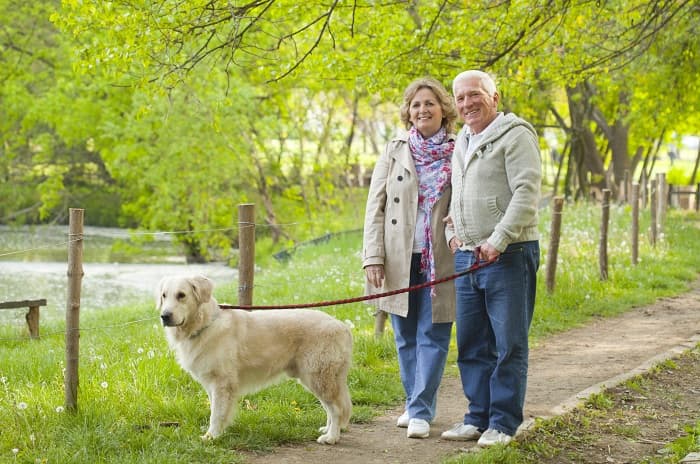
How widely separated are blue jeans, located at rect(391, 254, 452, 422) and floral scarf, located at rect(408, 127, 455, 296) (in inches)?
4.8

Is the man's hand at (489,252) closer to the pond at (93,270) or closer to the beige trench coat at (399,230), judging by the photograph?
the beige trench coat at (399,230)

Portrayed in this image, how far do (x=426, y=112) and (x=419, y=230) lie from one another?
2.52 feet

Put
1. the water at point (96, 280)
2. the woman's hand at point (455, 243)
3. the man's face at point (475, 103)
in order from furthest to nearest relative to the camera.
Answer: the water at point (96, 280) → the woman's hand at point (455, 243) → the man's face at point (475, 103)

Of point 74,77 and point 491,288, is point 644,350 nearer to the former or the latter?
point 491,288

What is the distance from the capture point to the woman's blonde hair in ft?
18.1

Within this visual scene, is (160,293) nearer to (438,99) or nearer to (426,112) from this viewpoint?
(426,112)

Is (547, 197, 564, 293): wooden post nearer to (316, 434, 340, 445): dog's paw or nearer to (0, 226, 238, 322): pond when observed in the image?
(316, 434, 340, 445): dog's paw

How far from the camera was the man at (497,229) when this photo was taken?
4.94 m

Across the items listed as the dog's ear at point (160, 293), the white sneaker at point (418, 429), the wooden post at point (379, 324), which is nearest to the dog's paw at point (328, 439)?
the white sneaker at point (418, 429)

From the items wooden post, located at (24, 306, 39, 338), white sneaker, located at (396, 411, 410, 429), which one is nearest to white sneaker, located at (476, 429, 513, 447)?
white sneaker, located at (396, 411, 410, 429)

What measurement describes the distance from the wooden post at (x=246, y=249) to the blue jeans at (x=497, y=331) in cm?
197

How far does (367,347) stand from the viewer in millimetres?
8016

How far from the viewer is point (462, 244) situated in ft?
17.2

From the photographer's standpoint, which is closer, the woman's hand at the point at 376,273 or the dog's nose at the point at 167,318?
the dog's nose at the point at 167,318
